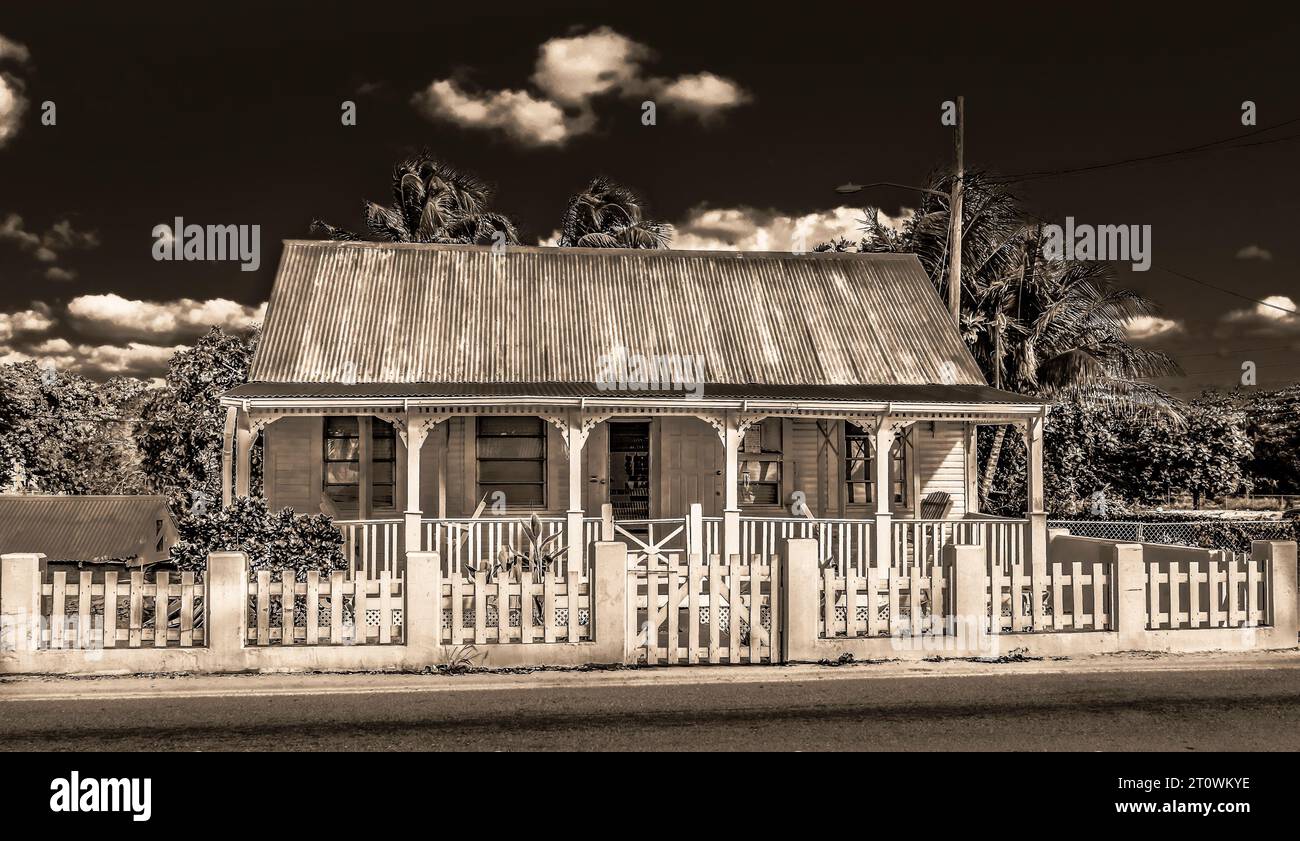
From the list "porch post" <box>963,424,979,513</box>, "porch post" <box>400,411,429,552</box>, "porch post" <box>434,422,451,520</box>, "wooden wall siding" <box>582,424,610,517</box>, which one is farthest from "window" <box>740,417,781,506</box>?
"porch post" <box>400,411,429,552</box>

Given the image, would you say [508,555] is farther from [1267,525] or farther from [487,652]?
[1267,525]

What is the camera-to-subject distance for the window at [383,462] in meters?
17.2

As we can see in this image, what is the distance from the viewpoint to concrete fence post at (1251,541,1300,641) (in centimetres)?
942

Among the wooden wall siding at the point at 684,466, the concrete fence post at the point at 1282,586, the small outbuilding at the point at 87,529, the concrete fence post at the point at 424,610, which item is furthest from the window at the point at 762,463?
the concrete fence post at the point at 424,610

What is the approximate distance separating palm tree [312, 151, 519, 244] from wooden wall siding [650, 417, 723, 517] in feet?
49.8

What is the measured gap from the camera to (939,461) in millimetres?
18688

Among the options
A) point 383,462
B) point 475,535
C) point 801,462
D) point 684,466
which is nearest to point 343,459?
point 383,462

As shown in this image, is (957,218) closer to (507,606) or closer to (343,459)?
(343,459)

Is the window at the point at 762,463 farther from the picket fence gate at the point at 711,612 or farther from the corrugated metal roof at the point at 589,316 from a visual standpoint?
the picket fence gate at the point at 711,612

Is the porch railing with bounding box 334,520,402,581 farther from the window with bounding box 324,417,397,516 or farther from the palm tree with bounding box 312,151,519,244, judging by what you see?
the palm tree with bounding box 312,151,519,244

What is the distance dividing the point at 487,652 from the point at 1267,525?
843 inches

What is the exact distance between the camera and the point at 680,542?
16.0 m

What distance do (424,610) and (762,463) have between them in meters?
10.5
